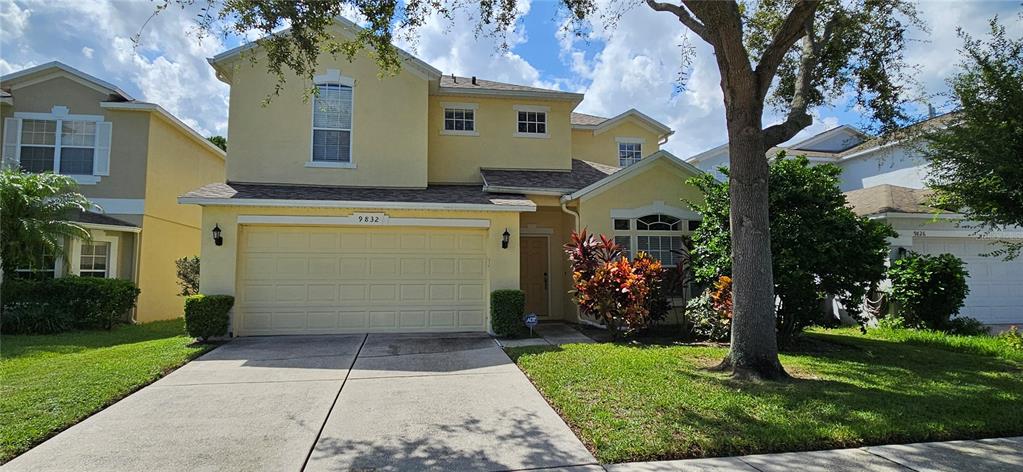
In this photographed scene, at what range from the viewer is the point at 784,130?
23.9 feet

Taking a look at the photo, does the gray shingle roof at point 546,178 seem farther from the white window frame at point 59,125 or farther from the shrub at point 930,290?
the white window frame at point 59,125

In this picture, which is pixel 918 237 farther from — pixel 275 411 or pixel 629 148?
pixel 275 411

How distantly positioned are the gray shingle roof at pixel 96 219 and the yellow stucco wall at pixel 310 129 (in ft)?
13.7

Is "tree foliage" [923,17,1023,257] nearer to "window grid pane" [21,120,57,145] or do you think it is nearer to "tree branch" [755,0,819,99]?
"tree branch" [755,0,819,99]

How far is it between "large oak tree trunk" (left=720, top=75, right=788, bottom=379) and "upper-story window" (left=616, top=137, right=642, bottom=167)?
32.2ft

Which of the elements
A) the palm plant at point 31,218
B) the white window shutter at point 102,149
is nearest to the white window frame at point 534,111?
the palm plant at point 31,218

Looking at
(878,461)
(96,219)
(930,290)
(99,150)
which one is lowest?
(878,461)

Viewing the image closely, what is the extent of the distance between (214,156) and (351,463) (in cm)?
1759

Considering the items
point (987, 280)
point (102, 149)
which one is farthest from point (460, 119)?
point (987, 280)

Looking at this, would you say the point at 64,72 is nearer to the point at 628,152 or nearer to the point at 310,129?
the point at 310,129

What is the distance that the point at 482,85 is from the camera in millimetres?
14867

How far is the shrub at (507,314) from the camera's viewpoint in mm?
10109

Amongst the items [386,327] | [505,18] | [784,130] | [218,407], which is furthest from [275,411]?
[784,130]

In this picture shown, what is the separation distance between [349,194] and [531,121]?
18.7ft
